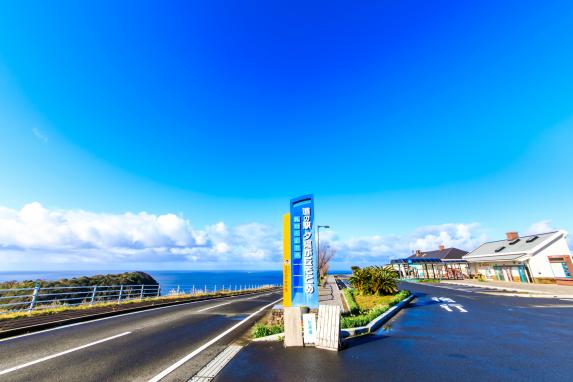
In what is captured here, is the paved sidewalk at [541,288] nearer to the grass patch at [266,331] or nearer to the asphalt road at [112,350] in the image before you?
the grass patch at [266,331]

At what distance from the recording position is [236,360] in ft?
20.9

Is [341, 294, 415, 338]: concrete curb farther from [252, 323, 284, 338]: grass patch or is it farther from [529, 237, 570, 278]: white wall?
[529, 237, 570, 278]: white wall

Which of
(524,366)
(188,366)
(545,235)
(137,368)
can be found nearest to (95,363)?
(137,368)

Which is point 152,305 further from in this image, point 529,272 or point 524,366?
point 529,272

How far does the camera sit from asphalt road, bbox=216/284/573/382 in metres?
5.34

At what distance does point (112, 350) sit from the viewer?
7.02 m

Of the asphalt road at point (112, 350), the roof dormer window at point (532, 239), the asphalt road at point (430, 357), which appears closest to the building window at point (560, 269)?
the roof dormer window at point (532, 239)

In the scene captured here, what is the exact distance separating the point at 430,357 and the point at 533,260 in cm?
3652

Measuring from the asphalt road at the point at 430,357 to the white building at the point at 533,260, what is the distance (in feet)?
93.4

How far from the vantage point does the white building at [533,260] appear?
30.3 metres

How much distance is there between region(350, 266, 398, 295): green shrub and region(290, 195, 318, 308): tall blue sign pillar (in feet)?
45.1

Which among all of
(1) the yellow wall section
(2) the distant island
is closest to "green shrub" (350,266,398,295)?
(1) the yellow wall section

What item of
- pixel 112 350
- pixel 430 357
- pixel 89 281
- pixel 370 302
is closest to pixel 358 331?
pixel 430 357

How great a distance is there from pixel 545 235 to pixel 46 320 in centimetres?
4880
